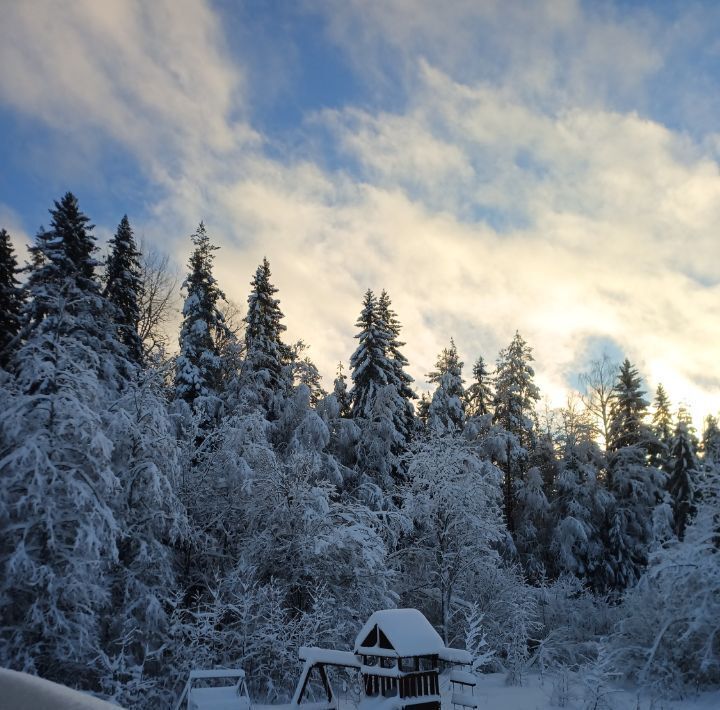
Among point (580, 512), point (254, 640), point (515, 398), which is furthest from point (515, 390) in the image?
point (254, 640)

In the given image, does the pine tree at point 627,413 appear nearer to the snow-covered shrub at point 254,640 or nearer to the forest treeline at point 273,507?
the forest treeline at point 273,507

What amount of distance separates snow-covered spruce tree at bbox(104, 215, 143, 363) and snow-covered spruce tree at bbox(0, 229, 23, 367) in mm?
3232

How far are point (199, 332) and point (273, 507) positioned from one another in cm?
1210

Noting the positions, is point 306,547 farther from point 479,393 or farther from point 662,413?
point 662,413

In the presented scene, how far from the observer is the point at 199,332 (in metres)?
26.5

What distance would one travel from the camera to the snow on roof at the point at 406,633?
613 cm

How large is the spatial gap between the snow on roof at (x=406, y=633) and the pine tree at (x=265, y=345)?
19.0 m

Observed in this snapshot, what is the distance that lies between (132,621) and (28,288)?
11983mm

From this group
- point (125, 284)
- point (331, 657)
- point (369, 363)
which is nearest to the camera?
point (331, 657)

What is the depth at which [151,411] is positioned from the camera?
15.2m

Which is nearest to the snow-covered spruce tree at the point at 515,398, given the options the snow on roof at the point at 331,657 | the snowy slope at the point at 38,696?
the snow on roof at the point at 331,657

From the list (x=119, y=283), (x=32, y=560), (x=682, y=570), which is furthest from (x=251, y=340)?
(x=682, y=570)

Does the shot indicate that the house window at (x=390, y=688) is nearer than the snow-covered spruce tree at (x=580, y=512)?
Yes

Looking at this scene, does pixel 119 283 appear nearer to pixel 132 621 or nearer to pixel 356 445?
pixel 356 445
